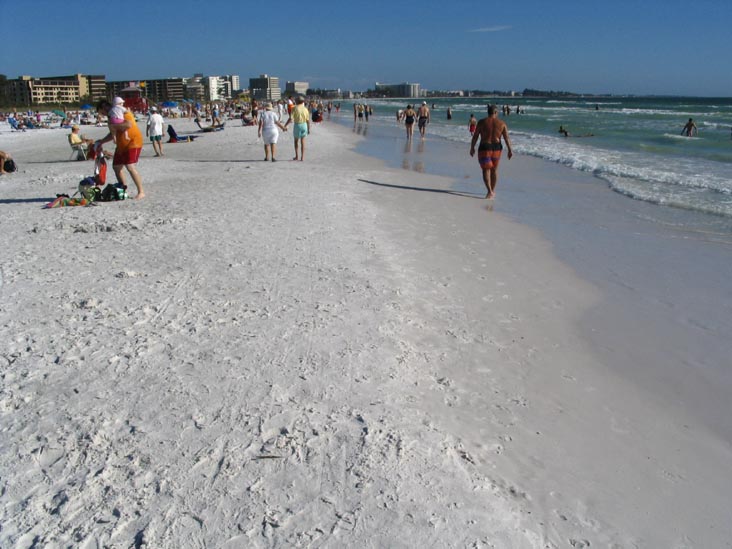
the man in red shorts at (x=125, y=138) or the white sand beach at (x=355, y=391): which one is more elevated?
the man in red shorts at (x=125, y=138)

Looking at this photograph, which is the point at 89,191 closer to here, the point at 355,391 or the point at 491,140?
the point at 491,140

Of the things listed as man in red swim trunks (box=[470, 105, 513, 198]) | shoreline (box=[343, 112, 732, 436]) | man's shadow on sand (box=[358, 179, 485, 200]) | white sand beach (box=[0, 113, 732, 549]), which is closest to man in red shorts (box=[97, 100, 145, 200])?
white sand beach (box=[0, 113, 732, 549])

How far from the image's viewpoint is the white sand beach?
2.27 m

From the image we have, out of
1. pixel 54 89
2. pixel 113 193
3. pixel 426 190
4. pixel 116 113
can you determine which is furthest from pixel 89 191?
pixel 54 89

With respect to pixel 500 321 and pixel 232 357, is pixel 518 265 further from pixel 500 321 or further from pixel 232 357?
pixel 232 357

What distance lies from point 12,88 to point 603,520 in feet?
396

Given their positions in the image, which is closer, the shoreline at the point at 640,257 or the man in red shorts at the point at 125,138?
the shoreline at the point at 640,257

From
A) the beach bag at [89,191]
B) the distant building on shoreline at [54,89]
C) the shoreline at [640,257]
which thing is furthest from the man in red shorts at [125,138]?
the distant building on shoreline at [54,89]

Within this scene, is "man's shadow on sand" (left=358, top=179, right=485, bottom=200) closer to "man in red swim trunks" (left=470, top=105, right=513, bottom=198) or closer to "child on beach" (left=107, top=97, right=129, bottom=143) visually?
"man in red swim trunks" (left=470, top=105, right=513, bottom=198)

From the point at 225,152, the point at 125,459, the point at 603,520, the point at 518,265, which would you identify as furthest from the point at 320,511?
the point at 225,152

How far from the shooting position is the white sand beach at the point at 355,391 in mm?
2273

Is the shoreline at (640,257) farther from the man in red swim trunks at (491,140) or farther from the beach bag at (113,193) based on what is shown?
the beach bag at (113,193)

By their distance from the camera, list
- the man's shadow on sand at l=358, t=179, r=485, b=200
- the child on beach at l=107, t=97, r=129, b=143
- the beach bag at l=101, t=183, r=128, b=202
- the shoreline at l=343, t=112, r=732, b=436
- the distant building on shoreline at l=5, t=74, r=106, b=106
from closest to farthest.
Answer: the shoreline at l=343, t=112, r=732, b=436 < the child on beach at l=107, t=97, r=129, b=143 < the beach bag at l=101, t=183, r=128, b=202 < the man's shadow on sand at l=358, t=179, r=485, b=200 < the distant building on shoreline at l=5, t=74, r=106, b=106

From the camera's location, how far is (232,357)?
350 cm
